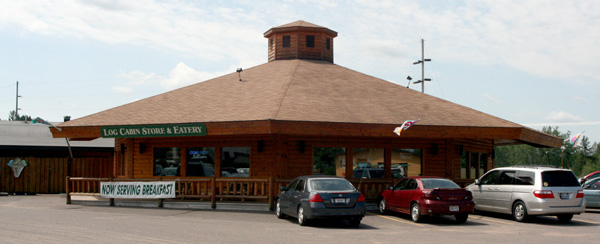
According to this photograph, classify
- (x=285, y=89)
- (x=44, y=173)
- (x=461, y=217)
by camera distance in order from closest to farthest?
1. (x=461, y=217)
2. (x=285, y=89)
3. (x=44, y=173)

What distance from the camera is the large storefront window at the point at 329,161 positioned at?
21641 mm

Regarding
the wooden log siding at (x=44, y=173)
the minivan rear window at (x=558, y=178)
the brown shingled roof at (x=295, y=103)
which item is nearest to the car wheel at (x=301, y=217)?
the brown shingled roof at (x=295, y=103)

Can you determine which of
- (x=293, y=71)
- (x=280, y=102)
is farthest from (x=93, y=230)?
(x=293, y=71)

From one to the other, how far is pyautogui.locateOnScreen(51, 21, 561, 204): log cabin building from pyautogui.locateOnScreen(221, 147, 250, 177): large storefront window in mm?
39

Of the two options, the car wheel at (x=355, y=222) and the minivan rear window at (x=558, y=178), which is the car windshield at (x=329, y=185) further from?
the minivan rear window at (x=558, y=178)

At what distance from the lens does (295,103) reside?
859 inches

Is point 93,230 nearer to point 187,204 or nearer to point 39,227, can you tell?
point 39,227

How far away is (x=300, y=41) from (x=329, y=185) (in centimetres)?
1688

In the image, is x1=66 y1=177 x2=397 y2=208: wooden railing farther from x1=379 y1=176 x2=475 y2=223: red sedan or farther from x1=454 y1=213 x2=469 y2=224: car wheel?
x1=454 y1=213 x2=469 y2=224: car wheel

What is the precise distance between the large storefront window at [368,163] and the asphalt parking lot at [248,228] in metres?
3.19

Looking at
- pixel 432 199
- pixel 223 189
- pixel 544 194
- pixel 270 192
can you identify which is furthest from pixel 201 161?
pixel 544 194

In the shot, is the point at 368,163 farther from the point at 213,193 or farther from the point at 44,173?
the point at 44,173

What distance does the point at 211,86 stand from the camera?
27.2 meters

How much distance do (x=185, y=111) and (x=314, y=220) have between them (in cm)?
914
